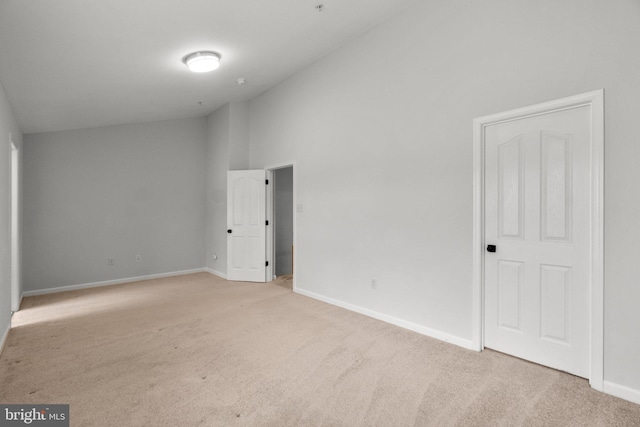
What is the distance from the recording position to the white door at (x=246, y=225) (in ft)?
19.1

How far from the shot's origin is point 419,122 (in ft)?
11.1

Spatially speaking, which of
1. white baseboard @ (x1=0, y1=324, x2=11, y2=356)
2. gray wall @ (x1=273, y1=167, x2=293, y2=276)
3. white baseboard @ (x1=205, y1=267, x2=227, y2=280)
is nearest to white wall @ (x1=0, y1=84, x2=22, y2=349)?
white baseboard @ (x1=0, y1=324, x2=11, y2=356)

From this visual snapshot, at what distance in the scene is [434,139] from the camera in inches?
128

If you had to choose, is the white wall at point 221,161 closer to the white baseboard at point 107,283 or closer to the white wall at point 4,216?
the white baseboard at point 107,283

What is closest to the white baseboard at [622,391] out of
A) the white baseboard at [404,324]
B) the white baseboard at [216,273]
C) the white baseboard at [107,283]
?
the white baseboard at [404,324]

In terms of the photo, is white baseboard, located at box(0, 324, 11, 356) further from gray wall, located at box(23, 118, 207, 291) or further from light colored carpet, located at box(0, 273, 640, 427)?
gray wall, located at box(23, 118, 207, 291)

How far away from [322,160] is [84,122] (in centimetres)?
375

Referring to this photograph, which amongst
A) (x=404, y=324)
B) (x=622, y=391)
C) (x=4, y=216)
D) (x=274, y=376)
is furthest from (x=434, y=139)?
(x=4, y=216)

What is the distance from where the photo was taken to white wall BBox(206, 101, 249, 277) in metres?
6.05

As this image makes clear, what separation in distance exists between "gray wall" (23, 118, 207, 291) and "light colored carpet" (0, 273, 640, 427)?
174 centimetres

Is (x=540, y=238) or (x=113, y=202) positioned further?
(x=113, y=202)

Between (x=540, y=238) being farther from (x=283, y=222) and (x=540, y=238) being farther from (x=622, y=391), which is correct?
(x=283, y=222)

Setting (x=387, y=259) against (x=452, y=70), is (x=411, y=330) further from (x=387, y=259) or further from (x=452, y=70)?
(x=452, y=70)

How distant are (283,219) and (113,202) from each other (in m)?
3.05
